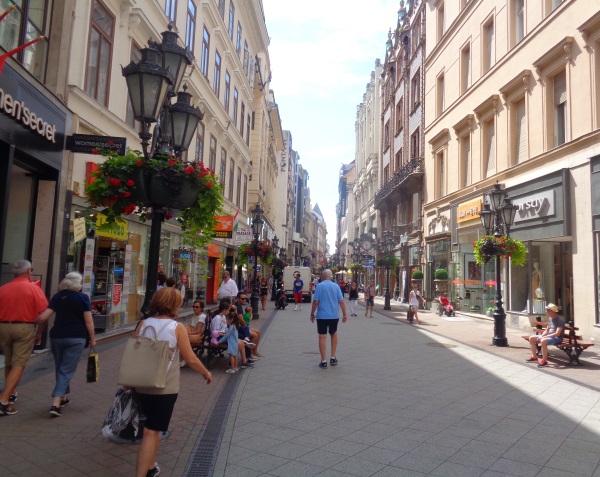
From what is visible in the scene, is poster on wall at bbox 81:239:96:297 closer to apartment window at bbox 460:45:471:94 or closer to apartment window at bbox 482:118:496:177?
apartment window at bbox 482:118:496:177

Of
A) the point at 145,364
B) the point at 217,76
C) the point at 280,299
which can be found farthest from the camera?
the point at 280,299

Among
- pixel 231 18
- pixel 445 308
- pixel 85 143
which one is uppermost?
pixel 231 18

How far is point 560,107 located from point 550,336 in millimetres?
9209

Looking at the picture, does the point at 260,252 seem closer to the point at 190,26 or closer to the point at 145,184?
the point at 190,26

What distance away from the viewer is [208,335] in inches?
360

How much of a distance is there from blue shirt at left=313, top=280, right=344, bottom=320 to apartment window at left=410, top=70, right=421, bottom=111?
2542cm

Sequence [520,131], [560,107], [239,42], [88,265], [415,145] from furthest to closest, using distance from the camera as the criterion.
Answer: [415,145] → [239,42] → [520,131] → [560,107] → [88,265]

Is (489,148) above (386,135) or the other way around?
the other way around

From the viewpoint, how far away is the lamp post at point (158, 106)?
5.40 meters

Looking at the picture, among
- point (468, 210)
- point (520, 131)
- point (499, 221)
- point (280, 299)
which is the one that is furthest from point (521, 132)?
point (280, 299)

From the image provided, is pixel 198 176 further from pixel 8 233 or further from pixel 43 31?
pixel 43 31

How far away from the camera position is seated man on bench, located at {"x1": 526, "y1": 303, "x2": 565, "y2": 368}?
9852 millimetres

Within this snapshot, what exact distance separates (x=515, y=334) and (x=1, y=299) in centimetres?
1481

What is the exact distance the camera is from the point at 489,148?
21.0 m
